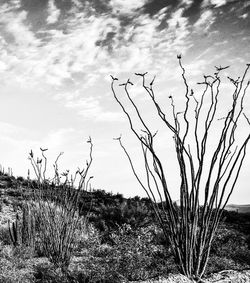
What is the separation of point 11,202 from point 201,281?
8973 mm

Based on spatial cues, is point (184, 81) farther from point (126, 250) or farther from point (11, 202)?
point (11, 202)

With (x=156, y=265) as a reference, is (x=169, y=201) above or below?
above

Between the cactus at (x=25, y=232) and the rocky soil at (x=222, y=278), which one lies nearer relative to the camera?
the rocky soil at (x=222, y=278)

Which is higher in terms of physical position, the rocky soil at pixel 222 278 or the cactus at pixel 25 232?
the cactus at pixel 25 232

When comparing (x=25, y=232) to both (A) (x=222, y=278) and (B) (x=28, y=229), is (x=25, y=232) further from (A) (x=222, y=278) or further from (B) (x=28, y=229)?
(A) (x=222, y=278)

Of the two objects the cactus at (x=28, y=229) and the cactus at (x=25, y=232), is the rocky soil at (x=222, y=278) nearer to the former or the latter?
the cactus at (x=28, y=229)

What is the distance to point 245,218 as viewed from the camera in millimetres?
12422

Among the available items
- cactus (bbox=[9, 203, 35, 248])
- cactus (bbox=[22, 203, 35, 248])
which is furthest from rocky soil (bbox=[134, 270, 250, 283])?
cactus (bbox=[9, 203, 35, 248])

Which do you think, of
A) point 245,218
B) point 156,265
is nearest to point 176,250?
point 156,265

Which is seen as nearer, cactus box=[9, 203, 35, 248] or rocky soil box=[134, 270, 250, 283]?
rocky soil box=[134, 270, 250, 283]

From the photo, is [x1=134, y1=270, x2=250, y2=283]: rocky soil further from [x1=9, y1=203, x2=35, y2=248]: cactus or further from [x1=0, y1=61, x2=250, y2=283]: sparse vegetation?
[x1=9, y1=203, x2=35, y2=248]: cactus

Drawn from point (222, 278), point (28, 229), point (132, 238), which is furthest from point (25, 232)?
point (222, 278)

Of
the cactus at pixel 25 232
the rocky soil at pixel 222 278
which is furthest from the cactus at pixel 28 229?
the rocky soil at pixel 222 278

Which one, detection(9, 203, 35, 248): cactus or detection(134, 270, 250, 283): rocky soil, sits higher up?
detection(9, 203, 35, 248): cactus
